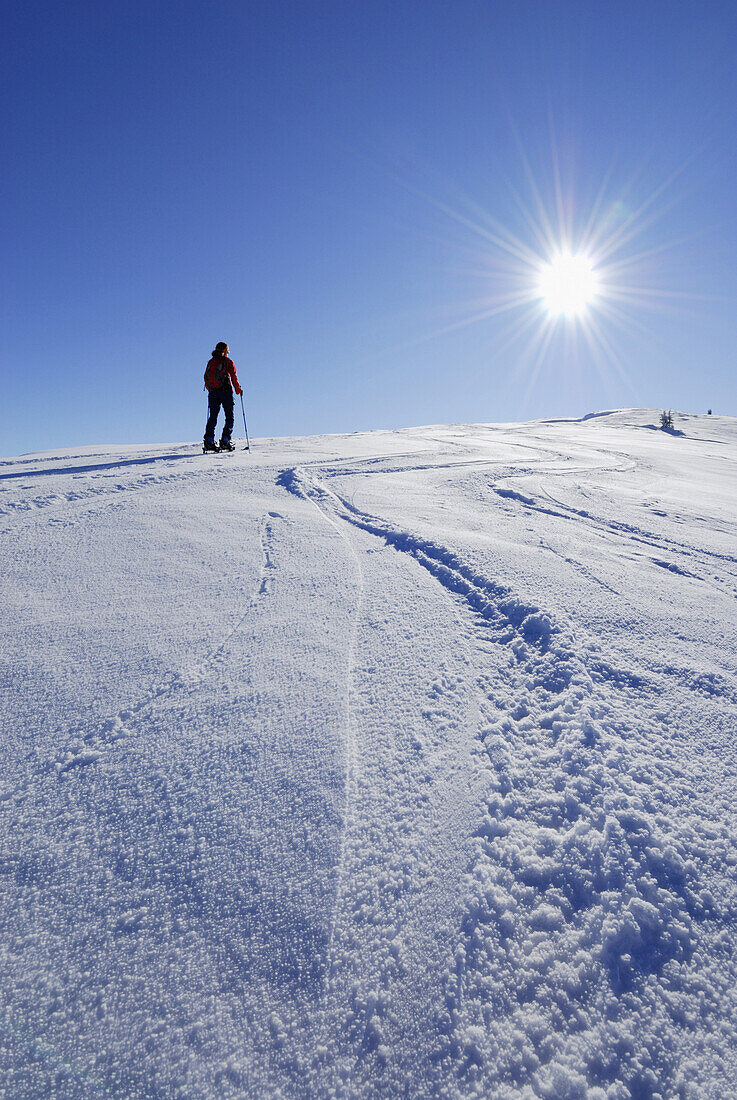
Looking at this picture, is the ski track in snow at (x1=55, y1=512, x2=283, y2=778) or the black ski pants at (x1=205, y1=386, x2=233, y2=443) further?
the black ski pants at (x1=205, y1=386, x2=233, y2=443)

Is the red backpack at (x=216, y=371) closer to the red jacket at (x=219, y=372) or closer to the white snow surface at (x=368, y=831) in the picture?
the red jacket at (x=219, y=372)

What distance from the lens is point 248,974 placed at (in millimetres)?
1133

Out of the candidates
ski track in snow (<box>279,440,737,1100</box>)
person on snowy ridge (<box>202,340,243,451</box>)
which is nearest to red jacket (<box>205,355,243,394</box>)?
person on snowy ridge (<box>202,340,243,451</box>)

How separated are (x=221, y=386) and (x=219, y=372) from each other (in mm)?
260

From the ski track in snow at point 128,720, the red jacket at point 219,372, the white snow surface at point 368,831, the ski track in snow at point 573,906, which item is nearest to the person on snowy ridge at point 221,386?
the red jacket at point 219,372

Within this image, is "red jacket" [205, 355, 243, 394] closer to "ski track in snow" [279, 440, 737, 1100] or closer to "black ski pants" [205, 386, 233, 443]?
"black ski pants" [205, 386, 233, 443]

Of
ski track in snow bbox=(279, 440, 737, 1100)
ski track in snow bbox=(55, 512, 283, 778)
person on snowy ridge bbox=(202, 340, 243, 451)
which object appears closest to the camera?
ski track in snow bbox=(279, 440, 737, 1100)

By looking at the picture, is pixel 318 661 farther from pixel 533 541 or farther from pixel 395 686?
pixel 533 541

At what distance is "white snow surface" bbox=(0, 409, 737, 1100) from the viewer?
1.03m

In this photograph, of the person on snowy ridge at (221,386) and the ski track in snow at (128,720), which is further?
the person on snowy ridge at (221,386)

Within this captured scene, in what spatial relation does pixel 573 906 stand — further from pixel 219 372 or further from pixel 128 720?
pixel 219 372

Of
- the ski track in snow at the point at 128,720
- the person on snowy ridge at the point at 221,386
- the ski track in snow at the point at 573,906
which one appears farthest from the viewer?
the person on snowy ridge at the point at 221,386

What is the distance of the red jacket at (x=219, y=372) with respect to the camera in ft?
29.2

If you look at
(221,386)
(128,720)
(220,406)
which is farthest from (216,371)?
(128,720)
